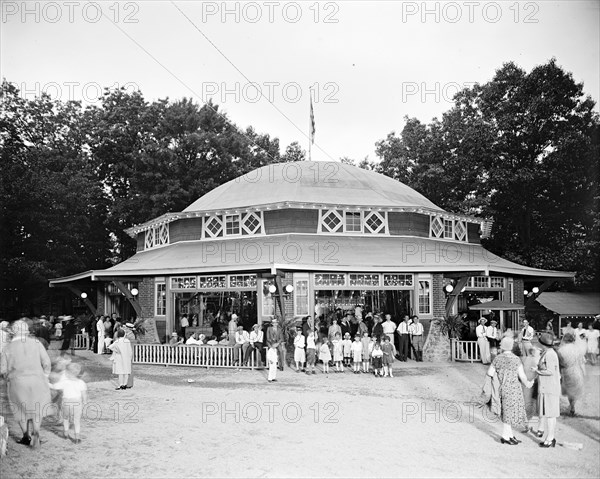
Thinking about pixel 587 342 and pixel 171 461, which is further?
pixel 587 342

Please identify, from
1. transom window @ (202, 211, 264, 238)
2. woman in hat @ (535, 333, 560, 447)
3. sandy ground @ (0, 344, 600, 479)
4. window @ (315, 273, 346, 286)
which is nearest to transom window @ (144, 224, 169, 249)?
transom window @ (202, 211, 264, 238)

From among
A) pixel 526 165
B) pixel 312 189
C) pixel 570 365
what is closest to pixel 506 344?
pixel 570 365

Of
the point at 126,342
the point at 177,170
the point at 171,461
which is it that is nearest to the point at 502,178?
the point at 177,170

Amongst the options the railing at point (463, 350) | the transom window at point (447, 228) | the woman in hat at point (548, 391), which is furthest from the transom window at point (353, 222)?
the woman in hat at point (548, 391)

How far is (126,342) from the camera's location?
13.7 m

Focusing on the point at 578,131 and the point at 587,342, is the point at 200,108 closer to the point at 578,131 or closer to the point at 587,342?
the point at 578,131

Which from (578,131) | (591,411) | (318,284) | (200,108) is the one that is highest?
(200,108)

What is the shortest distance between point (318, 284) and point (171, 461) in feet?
40.9

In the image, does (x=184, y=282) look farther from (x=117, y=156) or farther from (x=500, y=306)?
(x=117, y=156)

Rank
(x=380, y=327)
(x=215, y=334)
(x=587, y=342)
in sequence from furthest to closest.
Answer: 1. (x=215, y=334)
2. (x=380, y=327)
3. (x=587, y=342)

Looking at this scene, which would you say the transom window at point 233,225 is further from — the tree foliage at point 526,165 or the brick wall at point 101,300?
the tree foliage at point 526,165

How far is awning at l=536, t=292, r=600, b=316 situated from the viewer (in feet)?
93.3

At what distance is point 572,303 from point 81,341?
24.1m

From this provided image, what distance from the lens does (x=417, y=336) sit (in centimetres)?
1902
